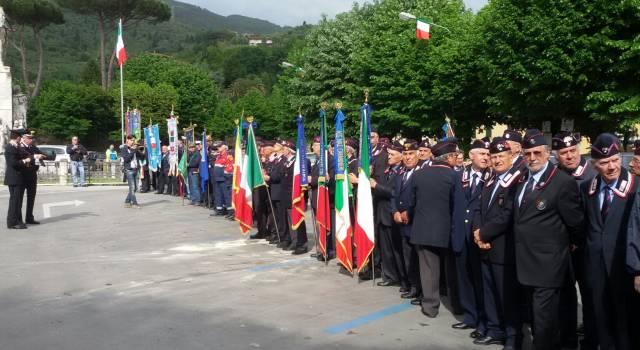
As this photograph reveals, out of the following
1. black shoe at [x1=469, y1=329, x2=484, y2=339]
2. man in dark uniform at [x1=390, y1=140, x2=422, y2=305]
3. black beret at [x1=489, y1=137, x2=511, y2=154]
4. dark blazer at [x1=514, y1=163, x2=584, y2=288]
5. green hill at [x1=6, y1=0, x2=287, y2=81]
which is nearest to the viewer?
dark blazer at [x1=514, y1=163, x2=584, y2=288]

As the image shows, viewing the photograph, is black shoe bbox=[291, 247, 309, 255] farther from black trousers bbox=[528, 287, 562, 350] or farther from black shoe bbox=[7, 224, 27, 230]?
black shoe bbox=[7, 224, 27, 230]

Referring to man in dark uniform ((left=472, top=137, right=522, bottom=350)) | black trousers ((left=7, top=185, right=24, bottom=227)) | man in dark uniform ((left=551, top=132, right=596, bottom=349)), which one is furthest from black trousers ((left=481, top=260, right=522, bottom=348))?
black trousers ((left=7, top=185, right=24, bottom=227))

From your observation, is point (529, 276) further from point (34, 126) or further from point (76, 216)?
point (34, 126)

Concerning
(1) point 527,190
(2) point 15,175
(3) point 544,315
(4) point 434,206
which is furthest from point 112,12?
(3) point 544,315

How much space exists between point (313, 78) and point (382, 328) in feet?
125

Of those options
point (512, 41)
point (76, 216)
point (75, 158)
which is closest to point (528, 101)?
point (512, 41)

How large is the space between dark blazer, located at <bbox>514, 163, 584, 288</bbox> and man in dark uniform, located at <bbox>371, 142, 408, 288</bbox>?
3.16 metres

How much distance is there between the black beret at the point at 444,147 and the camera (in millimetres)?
7418

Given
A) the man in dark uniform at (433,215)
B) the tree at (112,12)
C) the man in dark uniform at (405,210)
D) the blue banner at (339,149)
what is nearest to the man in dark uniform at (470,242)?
the man in dark uniform at (433,215)

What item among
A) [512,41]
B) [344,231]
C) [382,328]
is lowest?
[382,328]

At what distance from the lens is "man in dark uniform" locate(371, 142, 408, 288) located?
884 cm

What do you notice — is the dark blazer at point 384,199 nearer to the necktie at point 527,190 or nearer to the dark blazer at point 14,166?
the necktie at point 527,190

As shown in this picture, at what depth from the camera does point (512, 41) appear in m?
22.8

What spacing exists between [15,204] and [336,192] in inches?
314
